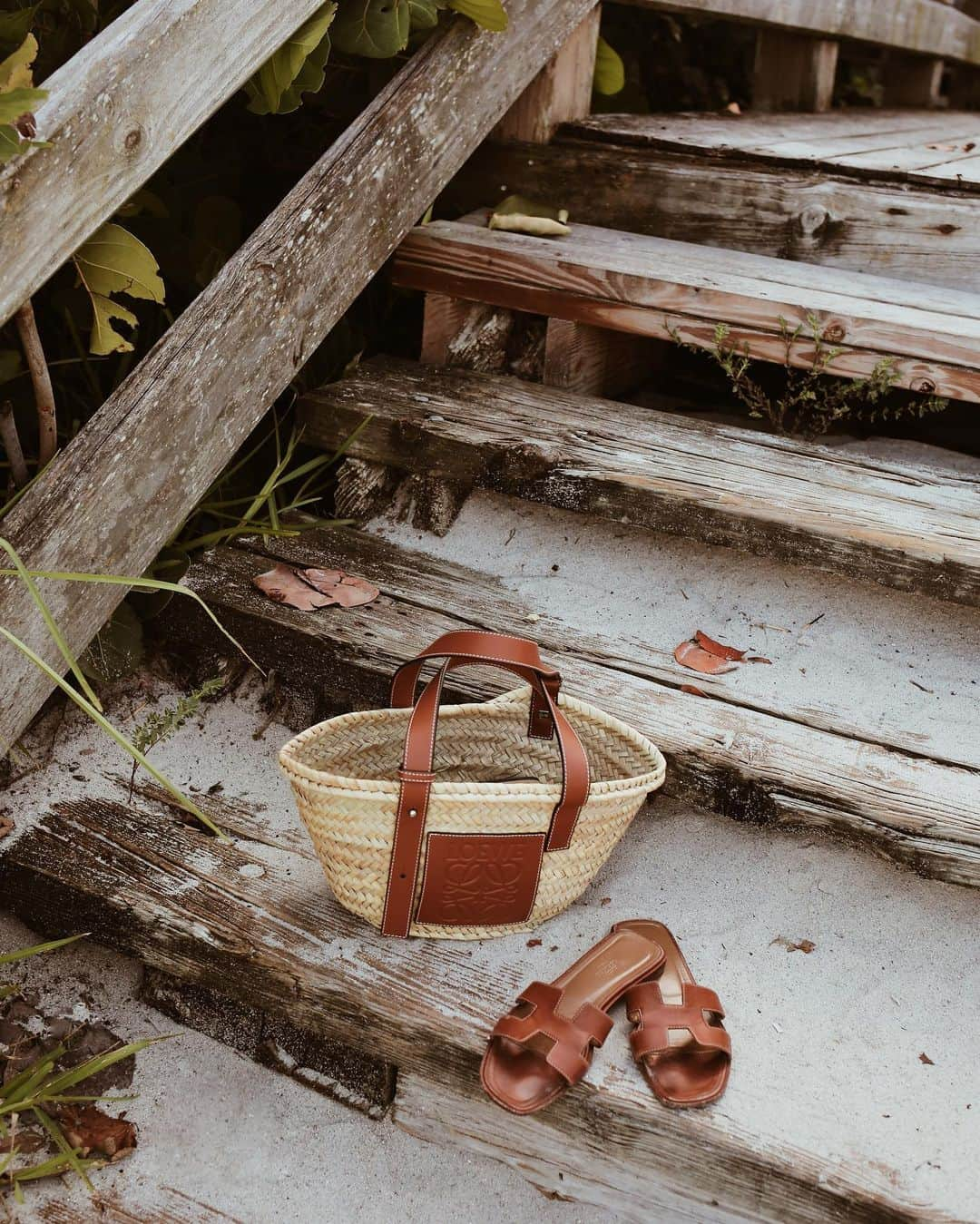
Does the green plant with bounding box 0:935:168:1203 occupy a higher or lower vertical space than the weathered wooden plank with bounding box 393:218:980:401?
lower

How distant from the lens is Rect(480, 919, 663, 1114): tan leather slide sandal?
1.33 meters

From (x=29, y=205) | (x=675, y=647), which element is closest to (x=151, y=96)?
(x=29, y=205)

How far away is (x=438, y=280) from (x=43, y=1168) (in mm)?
1703

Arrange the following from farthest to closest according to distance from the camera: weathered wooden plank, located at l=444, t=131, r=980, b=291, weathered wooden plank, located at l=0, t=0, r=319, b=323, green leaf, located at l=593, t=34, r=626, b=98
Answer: green leaf, located at l=593, t=34, r=626, b=98 → weathered wooden plank, located at l=444, t=131, r=980, b=291 → weathered wooden plank, located at l=0, t=0, r=319, b=323

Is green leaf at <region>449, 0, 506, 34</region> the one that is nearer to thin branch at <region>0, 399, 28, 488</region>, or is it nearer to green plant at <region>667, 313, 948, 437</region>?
green plant at <region>667, 313, 948, 437</region>

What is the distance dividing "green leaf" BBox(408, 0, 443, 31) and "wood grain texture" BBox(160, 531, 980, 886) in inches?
36.1

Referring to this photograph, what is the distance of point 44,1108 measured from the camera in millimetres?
1489

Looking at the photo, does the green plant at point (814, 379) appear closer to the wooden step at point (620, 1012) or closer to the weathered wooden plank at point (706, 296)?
the weathered wooden plank at point (706, 296)

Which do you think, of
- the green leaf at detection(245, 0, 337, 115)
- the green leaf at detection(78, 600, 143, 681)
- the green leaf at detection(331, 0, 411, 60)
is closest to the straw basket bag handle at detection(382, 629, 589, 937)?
the green leaf at detection(78, 600, 143, 681)

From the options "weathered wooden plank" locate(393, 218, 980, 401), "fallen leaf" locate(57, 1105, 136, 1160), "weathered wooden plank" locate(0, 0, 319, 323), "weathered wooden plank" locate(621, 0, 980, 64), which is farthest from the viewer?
"weathered wooden plank" locate(621, 0, 980, 64)

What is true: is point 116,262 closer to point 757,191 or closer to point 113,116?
point 113,116

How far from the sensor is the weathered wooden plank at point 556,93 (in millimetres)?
2416

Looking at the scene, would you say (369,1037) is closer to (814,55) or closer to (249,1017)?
(249,1017)

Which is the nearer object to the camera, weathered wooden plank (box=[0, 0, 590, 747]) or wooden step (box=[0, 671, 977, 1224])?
wooden step (box=[0, 671, 977, 1224])
